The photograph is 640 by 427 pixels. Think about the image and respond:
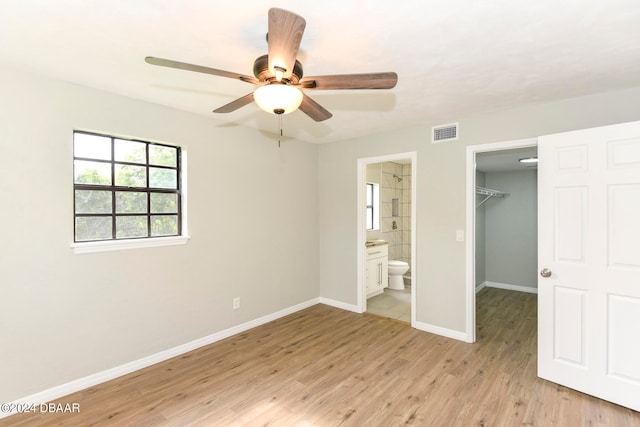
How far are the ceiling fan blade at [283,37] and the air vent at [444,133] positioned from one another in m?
2.51

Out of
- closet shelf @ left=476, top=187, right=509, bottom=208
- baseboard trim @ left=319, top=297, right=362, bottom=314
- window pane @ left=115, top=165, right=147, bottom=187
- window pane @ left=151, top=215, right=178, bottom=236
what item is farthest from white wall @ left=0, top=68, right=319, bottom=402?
closet shelf @ left=476, top=187, right=509, bottom=208

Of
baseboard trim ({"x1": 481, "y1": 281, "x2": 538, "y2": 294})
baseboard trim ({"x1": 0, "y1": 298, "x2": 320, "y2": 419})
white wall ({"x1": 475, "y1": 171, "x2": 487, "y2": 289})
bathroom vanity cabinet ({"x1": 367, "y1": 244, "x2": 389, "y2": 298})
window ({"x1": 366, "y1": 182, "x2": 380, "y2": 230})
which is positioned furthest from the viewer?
window ({"x1": 366, "y1": 182, "x2": 380, "y2": 230})

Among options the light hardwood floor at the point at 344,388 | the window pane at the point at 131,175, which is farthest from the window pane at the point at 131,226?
the light hardwood floor at the point at 344,388

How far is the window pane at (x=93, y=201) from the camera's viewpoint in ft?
8.45

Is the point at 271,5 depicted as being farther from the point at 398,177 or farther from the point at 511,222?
the point at 511,222

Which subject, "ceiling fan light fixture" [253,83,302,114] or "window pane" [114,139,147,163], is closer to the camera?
"ceiling fan light fixture" [253,83,302,114]

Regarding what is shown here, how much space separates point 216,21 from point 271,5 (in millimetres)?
343

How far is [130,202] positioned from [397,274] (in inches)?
166

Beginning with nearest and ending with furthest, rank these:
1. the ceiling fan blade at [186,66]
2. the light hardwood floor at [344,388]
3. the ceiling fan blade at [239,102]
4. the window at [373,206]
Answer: the ceiling fan blade at [186,66] < the ceiling fan blade at [239,102] < the light hardwood floor at [344,388] < the window at [373,206]

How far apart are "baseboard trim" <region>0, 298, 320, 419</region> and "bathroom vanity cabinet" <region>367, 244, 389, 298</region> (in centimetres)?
166

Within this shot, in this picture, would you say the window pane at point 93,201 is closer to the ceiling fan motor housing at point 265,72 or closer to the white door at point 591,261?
the ceiling fan motor housing at point 265,72

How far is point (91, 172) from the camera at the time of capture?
8.64ft

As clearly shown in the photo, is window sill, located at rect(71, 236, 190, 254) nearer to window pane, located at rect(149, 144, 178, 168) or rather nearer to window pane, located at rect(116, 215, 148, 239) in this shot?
window pane, located at rect(116, 215, 148, 239)

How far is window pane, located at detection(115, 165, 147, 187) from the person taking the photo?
9.12 feet
